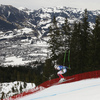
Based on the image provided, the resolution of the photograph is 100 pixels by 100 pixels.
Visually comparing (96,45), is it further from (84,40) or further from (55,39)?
(55,39)

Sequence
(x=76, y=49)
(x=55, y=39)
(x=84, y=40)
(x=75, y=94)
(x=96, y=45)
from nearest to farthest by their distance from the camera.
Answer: (x=75, y=94)
(x=96, y=45)
(x=84, y=40)
(x=76, y=49)
(x=55, y=39)

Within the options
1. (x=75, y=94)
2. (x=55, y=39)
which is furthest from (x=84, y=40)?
(x=75, y=94)

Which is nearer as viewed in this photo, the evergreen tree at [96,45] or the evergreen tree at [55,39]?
the evergreen tree at [96,45]

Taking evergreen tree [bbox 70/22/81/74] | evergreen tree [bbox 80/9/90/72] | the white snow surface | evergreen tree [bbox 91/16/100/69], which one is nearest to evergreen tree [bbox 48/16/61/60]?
evergreen tree [bbox 70/22/81/74]

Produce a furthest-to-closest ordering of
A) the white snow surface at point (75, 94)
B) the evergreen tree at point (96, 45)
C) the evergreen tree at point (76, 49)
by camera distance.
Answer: the evergreen tree at point (76, 49), the evergreen tree at point (96, 45), the white snow surface at point (75, 94)

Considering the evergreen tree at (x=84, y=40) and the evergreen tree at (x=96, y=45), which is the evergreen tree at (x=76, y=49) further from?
the evergreen tree at (x=96, y=45)

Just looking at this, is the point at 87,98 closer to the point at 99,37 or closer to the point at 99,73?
the point at 99,73

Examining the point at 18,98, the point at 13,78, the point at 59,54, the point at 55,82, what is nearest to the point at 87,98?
the point at 18,98

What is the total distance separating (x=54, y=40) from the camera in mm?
28609

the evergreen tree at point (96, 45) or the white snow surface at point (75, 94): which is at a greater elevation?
the evergreen tree at point (96, 45)

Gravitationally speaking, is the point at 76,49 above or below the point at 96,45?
below

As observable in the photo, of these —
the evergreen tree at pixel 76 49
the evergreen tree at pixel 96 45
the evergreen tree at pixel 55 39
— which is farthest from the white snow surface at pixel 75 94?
the evergreen tree at pixel 55 39

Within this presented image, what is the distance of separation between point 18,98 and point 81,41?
1733cm

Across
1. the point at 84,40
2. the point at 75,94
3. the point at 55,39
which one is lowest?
the point at 75,94
